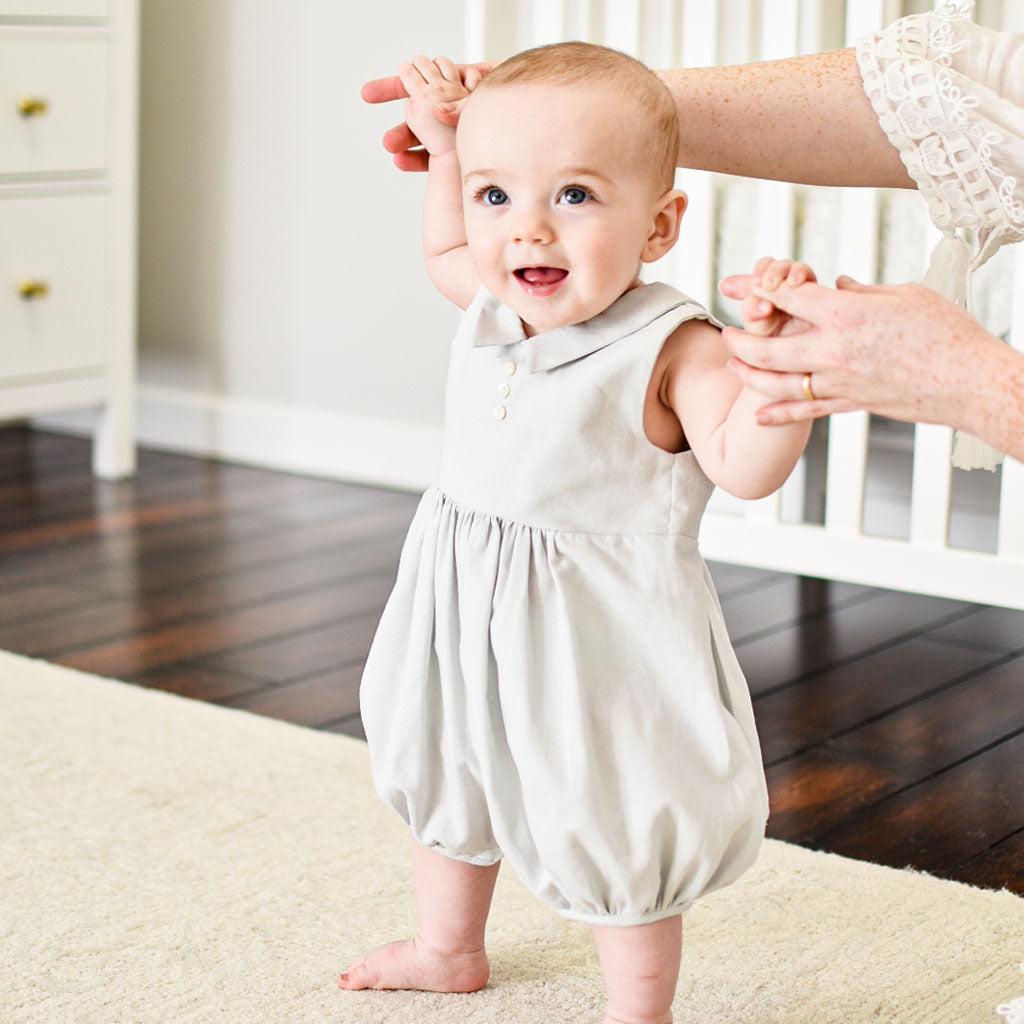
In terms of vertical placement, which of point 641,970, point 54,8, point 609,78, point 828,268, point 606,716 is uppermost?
point 54,8

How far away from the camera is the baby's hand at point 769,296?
32.9 inches

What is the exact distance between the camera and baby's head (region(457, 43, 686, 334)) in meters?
0.89

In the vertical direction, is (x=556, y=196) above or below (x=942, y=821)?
above

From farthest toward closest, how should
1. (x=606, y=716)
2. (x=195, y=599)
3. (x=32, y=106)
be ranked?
1. (x=32, y=106)
2. (x=195, y=599)
3. (x=606, y=716)

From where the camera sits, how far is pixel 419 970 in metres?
1.07

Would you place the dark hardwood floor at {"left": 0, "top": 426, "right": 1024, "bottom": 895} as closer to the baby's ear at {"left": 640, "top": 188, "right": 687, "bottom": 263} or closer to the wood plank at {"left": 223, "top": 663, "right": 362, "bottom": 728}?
the wood plank at {"left": 223, "top": 663, "right": 362, "bottom": 728}

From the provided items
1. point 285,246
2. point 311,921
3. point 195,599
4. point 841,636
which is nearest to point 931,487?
point 841,636

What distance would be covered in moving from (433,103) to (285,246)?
1.83 meters

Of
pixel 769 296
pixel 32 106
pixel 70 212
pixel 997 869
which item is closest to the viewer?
pixel 769 296

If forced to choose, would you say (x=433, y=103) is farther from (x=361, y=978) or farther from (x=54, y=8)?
(x=54, y=8)

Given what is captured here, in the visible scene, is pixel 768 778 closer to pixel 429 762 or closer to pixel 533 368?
pixel 429 762

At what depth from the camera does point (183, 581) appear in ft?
7.02

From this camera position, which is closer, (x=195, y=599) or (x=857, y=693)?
(x=857, y=693)

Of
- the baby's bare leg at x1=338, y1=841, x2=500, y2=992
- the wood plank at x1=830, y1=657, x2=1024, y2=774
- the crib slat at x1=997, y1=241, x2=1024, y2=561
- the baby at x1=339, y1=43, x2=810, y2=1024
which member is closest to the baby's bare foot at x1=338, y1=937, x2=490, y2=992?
the baby's bare leg at x1=338, y1=841, x2=500, y2=992
